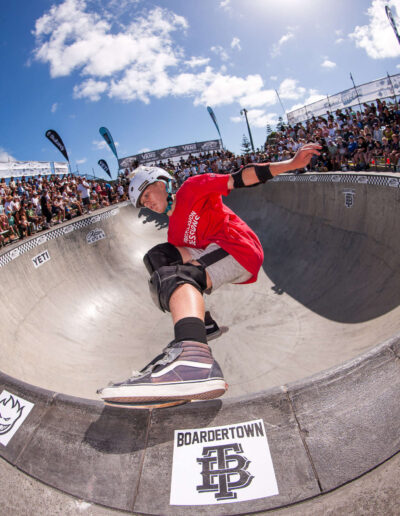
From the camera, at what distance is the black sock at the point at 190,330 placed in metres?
2.08

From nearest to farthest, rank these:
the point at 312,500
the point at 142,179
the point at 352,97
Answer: the point at 312,500
the point at 142,179
the point at 352,97

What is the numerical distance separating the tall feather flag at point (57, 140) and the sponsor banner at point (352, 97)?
1812 centimetres

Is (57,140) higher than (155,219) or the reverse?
higher

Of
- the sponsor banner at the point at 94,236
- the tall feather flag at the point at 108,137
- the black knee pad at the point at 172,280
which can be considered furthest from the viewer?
the tall feather flag at the point at 108,137

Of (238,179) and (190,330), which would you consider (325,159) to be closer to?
(238,179)

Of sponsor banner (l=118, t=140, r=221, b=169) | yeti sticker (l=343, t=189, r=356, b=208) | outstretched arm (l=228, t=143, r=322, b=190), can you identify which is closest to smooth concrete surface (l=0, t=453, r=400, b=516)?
outstretched arm (l=228, t=143, r=322, b=190)

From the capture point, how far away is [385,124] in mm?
13609

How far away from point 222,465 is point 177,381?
53 cm

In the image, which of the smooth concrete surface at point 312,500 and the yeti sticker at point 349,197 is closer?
the smooth concrete surface at point 312,500

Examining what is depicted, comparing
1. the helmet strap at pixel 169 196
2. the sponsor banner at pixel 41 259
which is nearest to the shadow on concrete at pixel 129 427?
the helmet strap at pixel 169 196

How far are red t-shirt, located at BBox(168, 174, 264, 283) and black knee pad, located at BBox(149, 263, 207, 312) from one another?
1.45ft

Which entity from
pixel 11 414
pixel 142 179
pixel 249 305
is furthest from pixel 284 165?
pixel 249 305

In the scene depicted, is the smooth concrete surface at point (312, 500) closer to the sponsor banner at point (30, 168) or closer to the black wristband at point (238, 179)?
the black wristband at point (238, 179)

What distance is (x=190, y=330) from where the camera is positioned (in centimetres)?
211
